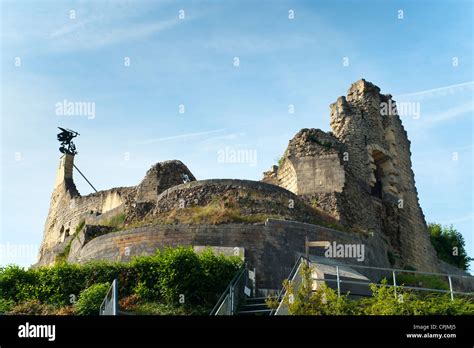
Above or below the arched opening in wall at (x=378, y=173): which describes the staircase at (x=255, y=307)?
below

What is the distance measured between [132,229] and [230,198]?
311cm

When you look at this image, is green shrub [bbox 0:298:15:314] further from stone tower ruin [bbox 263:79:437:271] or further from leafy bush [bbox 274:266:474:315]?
stone tower ruin [bbox 263:79:437:271]

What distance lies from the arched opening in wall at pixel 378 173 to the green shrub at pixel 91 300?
1716 centimetres

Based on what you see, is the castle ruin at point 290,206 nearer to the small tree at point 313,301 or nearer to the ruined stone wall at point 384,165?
the ruined stone wall at point 384,165

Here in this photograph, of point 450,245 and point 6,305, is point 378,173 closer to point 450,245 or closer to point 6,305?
point 450,245

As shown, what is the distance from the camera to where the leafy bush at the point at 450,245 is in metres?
39.5

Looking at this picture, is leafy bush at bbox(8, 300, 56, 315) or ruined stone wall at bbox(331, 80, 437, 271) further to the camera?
ruined stone wall at bbox(331, 80, 437, 271)

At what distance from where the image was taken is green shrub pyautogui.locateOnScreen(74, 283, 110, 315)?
1709 centimetres

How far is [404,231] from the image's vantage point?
31062 mm

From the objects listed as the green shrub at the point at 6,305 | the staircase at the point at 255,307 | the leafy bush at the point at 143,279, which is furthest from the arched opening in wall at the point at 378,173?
the green shrub at the point at 6,305

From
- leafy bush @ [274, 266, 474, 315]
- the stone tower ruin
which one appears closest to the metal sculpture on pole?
the stone tower ruin

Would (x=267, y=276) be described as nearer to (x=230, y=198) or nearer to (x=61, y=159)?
(x=230, y=198)

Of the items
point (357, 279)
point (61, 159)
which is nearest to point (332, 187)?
point (357, 279)

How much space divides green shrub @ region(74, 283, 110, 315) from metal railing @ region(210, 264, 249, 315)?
8.47 ft
